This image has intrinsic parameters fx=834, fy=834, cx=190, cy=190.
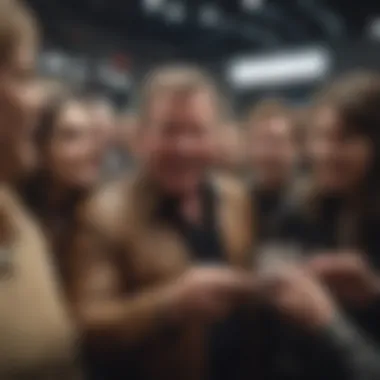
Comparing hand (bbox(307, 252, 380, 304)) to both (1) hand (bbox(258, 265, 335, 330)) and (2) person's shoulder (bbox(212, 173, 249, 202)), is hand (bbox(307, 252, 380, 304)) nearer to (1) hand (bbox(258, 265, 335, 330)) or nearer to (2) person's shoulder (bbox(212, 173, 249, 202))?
(1) hand (bbox(258, 265, 335, 330))

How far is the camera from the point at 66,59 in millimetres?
1350

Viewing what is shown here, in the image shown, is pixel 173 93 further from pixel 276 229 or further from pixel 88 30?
pixel 276 229

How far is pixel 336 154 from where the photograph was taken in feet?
4.63

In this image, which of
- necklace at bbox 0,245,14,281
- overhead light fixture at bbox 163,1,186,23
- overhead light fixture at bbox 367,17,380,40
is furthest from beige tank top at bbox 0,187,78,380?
overhead light fixture at bbox 367,17,380,40

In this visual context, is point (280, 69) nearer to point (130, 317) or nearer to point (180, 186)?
point (180, 186)

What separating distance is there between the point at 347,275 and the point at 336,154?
20cm

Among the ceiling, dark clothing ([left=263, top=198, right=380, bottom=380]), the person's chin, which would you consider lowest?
dark clothing ([left=263, top=198, right=380, bottom=380])

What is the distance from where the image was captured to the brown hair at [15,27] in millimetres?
1327

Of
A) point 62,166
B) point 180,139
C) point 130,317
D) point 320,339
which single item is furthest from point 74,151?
point 320,339

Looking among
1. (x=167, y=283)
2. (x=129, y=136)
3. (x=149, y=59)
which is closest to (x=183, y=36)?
(x=149, y=59)

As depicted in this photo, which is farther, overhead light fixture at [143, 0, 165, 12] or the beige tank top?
overhead light fixture at [143, 0, 165, 12]

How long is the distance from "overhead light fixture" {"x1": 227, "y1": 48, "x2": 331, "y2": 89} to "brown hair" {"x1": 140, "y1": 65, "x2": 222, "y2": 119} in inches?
1.7

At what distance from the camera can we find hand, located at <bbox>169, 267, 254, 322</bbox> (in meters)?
1.35

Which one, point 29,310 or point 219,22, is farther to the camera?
point 219,22
